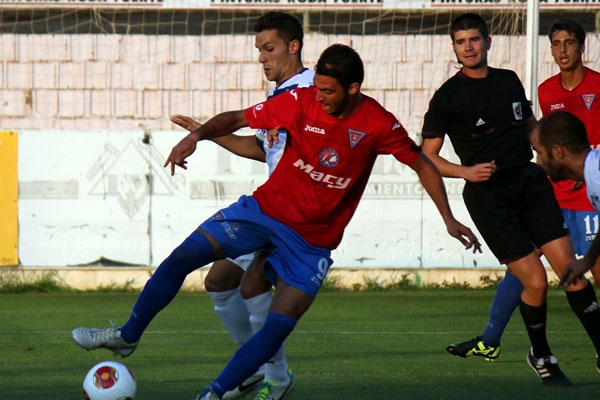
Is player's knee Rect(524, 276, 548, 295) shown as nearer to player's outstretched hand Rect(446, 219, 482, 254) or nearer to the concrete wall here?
player's outstretched hand Rect(446, 219, 482, 254)

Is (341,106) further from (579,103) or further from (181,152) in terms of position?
(579,103)

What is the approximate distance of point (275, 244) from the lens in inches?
241

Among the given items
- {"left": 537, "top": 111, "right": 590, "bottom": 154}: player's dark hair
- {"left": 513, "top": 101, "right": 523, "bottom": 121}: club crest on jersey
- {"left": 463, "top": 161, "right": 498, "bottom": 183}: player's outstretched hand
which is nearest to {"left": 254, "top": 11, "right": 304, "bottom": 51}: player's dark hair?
{"left": 463, "top": 161, "right": 498, "bottom": 183}: player's outstretched hand

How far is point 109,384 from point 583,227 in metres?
3.92

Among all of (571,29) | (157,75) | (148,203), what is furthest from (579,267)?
(157,75)

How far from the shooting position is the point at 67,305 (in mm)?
11930

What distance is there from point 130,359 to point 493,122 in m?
2.99

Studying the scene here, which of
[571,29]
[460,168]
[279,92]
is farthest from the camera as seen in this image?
[571,29]

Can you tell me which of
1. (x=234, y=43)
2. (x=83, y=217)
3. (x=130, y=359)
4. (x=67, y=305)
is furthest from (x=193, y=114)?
(x=130, y=359)

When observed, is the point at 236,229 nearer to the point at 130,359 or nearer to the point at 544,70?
the point at 130,359

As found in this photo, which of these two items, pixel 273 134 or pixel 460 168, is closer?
pixel 273 134

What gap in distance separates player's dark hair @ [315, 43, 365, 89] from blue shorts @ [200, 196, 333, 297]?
845mm

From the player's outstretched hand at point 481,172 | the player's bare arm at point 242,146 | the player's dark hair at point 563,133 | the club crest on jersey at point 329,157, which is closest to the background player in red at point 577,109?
the player's outstretched hand at point 481,172

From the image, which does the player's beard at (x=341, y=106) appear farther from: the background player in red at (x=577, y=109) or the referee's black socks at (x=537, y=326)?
the background player in red at (x=577, y=109)
